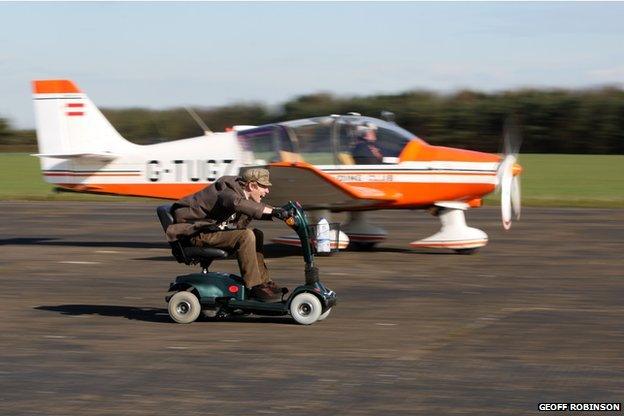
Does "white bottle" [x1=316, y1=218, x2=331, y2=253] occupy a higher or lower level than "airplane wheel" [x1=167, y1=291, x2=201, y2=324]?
higher

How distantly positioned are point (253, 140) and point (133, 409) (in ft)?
30.8

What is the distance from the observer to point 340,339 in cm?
875

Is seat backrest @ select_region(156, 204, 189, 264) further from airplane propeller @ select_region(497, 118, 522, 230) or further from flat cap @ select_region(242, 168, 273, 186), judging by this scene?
→ airplane propeller @ select_region(497, 118, 522, 230)

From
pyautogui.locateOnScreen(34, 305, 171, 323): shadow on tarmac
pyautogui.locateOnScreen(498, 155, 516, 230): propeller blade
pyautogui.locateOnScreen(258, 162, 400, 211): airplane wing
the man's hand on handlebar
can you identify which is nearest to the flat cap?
the man's hand on handlebar

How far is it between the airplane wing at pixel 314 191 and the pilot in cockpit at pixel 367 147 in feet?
1.38

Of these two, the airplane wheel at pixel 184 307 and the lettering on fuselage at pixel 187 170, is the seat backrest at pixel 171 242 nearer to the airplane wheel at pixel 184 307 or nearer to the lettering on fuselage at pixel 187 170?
the airplane wheel at pixel 184 307

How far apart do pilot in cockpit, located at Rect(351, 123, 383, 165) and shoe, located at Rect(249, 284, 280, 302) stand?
6.10 meters

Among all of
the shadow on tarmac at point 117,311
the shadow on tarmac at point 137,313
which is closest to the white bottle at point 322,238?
the shadow on tarmac at point 137,313

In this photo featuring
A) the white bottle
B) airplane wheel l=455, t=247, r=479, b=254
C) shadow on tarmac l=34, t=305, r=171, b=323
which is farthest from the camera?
airplane wheel l=455, t=247, r=479, b=254

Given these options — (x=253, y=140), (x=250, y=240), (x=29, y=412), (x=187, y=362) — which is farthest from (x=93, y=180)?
(x=29, y=412)

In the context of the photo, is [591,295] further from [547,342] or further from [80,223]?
[80,223]

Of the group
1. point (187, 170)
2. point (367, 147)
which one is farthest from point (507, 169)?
point (187, 170)

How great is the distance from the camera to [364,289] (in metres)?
11.9

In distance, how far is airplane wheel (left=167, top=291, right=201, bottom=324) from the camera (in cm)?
953
